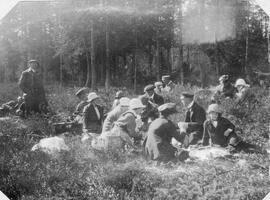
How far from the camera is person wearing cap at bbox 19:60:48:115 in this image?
468 centimetres

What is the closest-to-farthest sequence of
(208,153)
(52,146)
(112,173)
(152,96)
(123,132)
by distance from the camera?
(112,173) → (52,146) → (208,153) → (152,96) → (123,132)

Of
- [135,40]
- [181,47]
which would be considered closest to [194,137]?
[181,47]

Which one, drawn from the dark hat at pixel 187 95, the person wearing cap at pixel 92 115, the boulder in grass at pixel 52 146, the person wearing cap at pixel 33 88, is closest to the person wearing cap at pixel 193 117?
the dark hat at pixel 187 95

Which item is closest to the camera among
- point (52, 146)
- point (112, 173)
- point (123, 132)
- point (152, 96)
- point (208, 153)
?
point (112, 173)

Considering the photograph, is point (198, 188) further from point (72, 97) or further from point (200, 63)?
point (72, 97)

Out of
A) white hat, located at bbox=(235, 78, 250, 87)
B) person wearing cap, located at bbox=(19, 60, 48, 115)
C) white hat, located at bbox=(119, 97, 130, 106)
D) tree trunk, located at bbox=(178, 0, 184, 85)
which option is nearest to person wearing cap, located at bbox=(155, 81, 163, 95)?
tree trunk, located at bbox=(178, 0, 184, 85)

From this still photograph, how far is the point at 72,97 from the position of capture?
4812 mm

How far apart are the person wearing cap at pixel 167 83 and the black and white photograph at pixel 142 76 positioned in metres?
0.01

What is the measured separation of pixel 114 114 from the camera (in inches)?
192

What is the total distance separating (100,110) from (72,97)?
39 cm

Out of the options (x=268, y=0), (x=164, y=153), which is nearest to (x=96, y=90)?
(x=164, y=153)

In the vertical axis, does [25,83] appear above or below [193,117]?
above

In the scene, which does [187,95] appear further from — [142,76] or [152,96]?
[142,76]

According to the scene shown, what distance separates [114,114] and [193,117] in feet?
3.28
